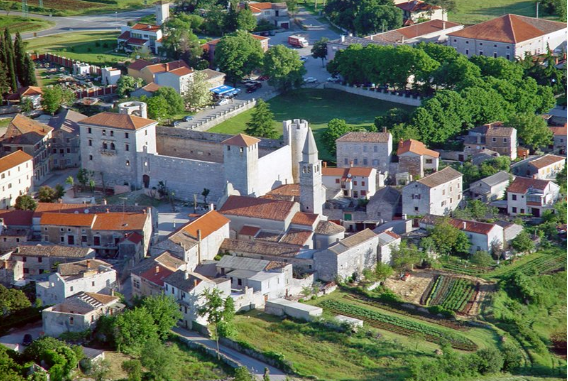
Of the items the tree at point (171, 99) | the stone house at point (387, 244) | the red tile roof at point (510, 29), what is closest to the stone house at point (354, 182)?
the stone house at point (387, 244)

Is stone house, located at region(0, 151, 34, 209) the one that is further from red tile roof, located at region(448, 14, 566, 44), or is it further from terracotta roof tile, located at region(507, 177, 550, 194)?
red tile roof, located at region(448, 14, 566, 44)

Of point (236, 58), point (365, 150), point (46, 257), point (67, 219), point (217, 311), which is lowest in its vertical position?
point (217, 311)

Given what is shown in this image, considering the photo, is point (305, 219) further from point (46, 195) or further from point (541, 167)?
point (541, 167)

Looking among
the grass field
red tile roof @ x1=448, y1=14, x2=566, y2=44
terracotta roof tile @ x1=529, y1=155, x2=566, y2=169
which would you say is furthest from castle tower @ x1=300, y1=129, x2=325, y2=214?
the grass field

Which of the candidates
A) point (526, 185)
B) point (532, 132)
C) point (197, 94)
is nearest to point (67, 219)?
point (526, 185)

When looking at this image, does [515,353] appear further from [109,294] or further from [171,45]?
[171,45]

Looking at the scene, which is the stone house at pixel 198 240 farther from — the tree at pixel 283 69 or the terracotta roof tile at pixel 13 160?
the tree at pixel 283 69
